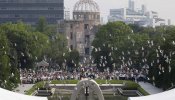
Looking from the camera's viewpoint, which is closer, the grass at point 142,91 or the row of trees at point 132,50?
the grass at point 142,91

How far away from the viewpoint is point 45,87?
4994 centimetres

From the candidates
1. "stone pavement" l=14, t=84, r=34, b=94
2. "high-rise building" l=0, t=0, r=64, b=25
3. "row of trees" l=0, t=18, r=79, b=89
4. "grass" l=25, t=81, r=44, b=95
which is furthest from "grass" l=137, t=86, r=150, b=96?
"high-rise building" l=0, t=0, r=64, b=25

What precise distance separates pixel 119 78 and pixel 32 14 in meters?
77.7

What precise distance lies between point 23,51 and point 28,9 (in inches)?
2505

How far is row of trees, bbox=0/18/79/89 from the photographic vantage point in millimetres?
46750

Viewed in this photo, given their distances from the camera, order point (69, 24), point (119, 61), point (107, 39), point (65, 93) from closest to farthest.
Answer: point (65, 93)
point (119, 61)
point (107, 39)
point (69, 24)

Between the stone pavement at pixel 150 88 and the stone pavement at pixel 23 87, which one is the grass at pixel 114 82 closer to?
the stone pavement at pixel 150 88

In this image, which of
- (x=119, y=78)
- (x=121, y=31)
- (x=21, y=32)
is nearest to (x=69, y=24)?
(x=121, y=31)

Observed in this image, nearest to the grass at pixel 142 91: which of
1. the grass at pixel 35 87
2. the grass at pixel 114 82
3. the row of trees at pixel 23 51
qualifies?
the grass at pixel 114 82

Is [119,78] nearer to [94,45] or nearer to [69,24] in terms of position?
[94,45]

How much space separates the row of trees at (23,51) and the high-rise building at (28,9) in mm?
47300

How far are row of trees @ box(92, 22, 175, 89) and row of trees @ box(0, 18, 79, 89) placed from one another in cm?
491

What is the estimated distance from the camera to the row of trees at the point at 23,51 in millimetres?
46750

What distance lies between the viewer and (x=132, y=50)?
227 ft
